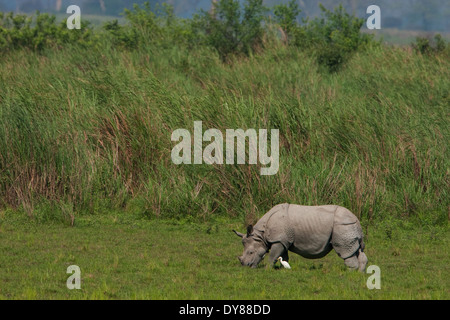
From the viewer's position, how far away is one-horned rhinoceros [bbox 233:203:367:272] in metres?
8.59

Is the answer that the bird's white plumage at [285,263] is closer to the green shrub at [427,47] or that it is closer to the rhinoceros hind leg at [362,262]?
the rhinoceros hind leg at [362,262]

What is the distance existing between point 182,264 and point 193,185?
3.65 metres

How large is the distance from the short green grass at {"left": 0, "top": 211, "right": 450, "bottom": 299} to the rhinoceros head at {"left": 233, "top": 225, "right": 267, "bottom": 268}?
12 cm

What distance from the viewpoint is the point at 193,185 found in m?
12.9

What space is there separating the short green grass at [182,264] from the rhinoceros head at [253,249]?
0.38 ft

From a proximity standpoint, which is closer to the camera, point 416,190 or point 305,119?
point 416,190

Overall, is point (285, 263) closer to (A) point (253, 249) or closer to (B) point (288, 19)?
(A) point (253, 249)

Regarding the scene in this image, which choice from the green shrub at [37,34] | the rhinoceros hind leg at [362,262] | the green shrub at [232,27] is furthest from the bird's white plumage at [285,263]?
the green shrub at [37,34]

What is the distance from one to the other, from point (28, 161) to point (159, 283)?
5.57 m

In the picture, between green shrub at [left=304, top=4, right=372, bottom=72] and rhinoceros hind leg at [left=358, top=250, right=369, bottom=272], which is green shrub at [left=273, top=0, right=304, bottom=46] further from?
rhinoceros hind leg at [left=358, top=250, right=369, bottom=272]

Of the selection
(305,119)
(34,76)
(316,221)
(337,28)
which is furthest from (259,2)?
(316,221)

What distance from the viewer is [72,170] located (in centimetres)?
1294
